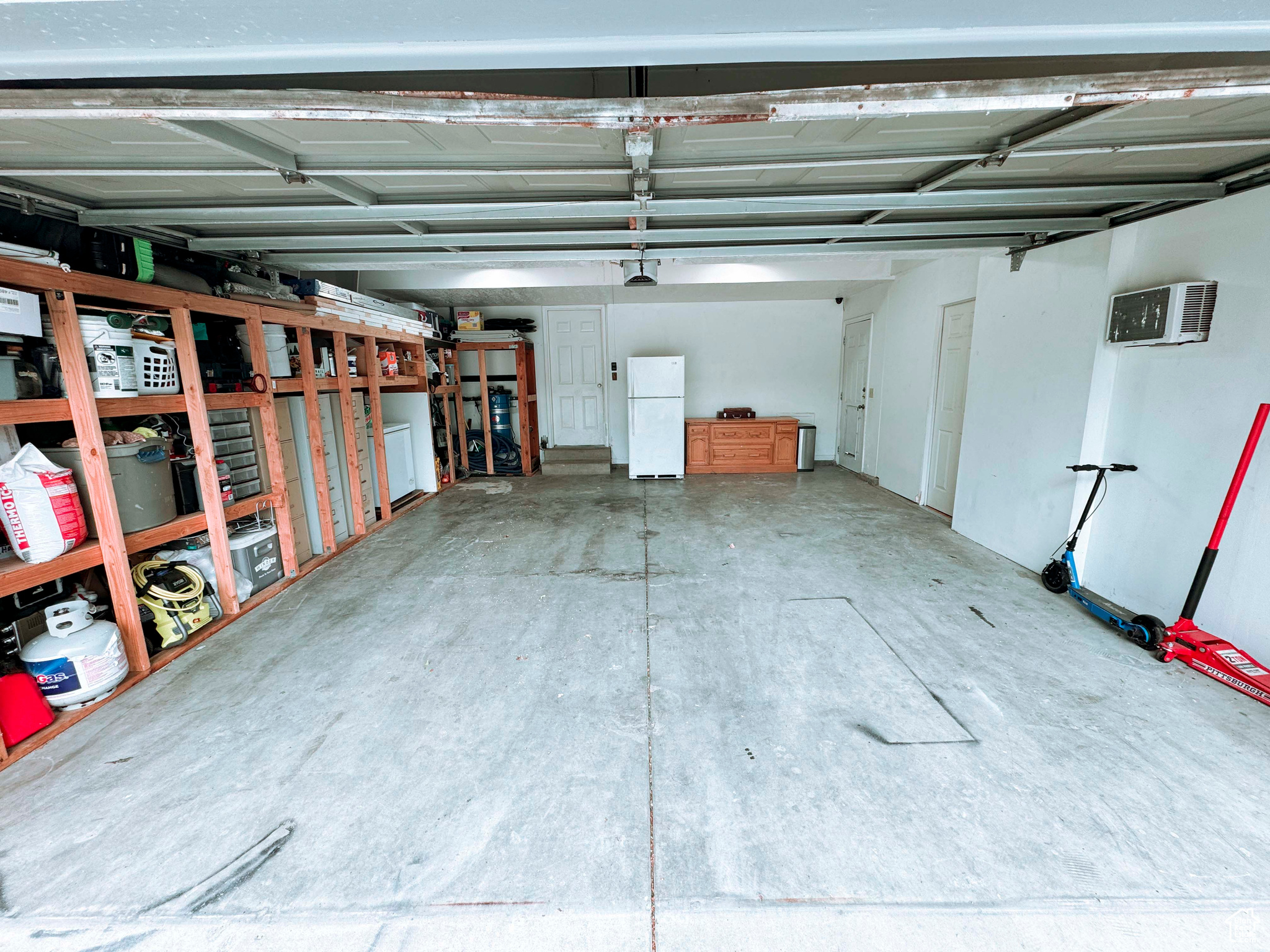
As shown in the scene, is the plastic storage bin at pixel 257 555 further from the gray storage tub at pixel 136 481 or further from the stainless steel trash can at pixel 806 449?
the stainless steel trash can at pixel 806 449

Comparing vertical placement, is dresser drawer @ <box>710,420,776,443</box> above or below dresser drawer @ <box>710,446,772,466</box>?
above

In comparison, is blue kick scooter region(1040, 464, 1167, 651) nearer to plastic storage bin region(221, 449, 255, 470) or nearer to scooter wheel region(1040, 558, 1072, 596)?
scooter wheel region(1040, 558, 1072, 596)

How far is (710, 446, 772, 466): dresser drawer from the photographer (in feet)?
23.7

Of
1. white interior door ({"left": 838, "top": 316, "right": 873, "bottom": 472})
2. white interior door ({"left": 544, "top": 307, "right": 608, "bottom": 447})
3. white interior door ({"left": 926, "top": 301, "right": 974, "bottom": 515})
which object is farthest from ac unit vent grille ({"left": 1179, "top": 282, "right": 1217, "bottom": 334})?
white interior door ({"left": 544, "top": 307, "right": 608, "bottom": 447})

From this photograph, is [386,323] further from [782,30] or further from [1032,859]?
[1032,859]

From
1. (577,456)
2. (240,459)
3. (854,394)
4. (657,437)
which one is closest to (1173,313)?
(854,394)

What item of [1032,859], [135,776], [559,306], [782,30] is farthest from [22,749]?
[559,306]

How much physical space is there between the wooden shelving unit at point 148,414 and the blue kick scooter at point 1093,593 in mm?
5212

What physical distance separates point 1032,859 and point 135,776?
319 centimetres

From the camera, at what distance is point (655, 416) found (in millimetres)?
6812

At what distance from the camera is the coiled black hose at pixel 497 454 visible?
7520 mm

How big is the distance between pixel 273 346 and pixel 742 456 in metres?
5.66

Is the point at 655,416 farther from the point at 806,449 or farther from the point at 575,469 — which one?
the point at 806,449

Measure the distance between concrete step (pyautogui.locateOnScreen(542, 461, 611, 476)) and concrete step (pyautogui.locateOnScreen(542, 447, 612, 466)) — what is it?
2cm
